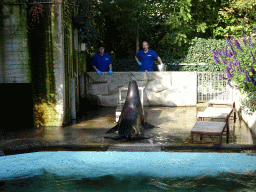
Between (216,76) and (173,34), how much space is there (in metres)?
3.53

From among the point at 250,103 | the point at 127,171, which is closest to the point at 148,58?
the point at 250,103

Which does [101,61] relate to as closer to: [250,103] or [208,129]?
[250,103]

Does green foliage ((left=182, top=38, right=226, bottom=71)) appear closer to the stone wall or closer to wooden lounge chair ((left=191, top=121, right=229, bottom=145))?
the stone wall

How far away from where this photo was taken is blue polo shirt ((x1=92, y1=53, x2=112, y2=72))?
1326 centimetres

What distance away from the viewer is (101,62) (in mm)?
13320

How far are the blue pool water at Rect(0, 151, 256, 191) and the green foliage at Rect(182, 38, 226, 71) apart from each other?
28.4 ft

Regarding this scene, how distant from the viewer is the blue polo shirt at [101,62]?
1326 centimetres

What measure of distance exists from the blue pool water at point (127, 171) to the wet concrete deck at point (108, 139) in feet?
0.86

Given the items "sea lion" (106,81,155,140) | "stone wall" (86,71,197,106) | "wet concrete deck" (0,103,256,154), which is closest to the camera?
→ "wet concrete deck" (0,103,256,154)

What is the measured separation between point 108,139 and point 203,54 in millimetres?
8379

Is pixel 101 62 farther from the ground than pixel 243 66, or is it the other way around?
pixel 101 62

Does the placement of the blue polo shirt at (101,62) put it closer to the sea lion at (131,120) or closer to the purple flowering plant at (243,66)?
the sea lion at (131,120)

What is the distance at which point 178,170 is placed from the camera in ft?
22.4

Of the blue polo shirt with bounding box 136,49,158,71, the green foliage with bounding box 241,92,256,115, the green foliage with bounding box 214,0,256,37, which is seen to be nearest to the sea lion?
the green foliage with bounding box 241,92,256,115
